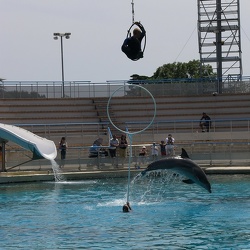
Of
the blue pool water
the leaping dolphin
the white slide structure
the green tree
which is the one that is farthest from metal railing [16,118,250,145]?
the green tree

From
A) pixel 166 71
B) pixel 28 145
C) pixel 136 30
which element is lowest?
pixel 28 145

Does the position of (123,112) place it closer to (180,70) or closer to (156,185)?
(156,185)

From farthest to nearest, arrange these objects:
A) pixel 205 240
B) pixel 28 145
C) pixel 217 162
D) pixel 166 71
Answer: pixel 166 71, pixel 217 162, pixel 28 145, pixel 205 240

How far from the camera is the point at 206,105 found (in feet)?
129

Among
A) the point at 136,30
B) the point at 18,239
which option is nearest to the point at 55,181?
the point at 18,239

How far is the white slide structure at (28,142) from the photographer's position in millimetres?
25984

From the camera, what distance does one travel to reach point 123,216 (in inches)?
712

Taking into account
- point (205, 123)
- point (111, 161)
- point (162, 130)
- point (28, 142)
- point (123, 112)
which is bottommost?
point (111, 161)

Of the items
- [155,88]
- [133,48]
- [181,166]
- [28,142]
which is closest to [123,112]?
[155,88]

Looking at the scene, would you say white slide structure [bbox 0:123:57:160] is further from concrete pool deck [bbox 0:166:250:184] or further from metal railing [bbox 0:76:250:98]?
metal railing [bbox 0:76:250:98]

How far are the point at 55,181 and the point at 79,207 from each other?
6.76 meters

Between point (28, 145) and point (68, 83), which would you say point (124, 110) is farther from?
point (28, 145)

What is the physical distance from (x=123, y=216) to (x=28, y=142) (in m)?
8.59

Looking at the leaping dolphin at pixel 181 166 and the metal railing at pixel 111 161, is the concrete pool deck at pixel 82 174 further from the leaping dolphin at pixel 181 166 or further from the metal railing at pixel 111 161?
the leaping dolphin at pixel 181 166
